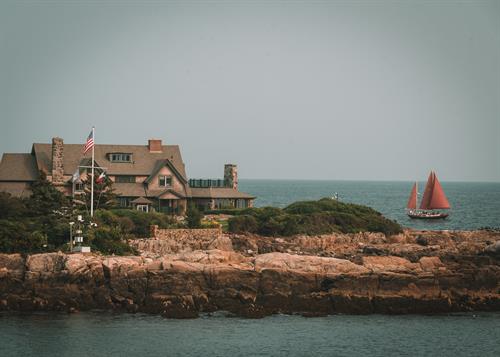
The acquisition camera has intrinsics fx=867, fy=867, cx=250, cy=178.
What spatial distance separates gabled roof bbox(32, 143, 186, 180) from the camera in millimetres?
73125

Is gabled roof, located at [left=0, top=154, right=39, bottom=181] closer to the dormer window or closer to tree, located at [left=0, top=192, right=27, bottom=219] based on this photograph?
the dormer window

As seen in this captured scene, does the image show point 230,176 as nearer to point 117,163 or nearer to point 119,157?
point 119,157

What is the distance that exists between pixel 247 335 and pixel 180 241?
1648 cm

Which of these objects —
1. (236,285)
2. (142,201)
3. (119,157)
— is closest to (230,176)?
(119,157)

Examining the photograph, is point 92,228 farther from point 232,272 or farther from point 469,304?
point 469,304

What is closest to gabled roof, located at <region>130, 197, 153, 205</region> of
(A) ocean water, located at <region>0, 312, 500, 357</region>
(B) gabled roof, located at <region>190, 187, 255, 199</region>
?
(B) gabled roof, located at <region>190, 187, 255, 199</region>

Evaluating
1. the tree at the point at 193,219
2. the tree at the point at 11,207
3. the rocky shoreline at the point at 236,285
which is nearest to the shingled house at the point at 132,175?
the tree at the point at 11,207

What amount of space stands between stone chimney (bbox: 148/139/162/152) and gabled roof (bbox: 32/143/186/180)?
34 centimetres

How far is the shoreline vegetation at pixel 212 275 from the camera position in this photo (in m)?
49.1

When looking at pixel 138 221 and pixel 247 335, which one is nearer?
pixel 247 335

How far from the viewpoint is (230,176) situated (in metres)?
78.2

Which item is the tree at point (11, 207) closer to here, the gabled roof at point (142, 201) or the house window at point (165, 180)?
the gabled roof at point (142, 201)

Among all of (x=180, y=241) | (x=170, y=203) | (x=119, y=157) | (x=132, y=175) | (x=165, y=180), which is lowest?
(x=180, y=241)

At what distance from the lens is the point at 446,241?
66750mm
